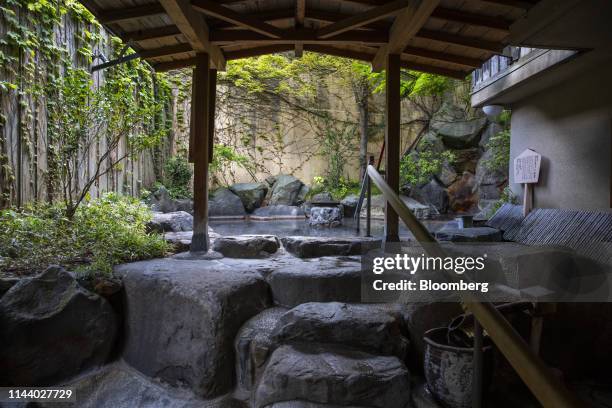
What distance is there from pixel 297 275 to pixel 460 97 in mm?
13207

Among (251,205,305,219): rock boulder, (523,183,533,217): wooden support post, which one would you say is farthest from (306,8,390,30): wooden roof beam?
(251,205,305,219): rock boulder

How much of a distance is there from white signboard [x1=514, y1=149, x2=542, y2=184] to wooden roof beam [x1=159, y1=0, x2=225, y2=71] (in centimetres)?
520

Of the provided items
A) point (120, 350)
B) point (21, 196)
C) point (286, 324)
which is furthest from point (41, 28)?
point (286, 324)

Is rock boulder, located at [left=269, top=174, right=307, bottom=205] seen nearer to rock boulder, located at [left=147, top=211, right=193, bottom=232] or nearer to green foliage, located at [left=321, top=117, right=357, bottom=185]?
green foliage, located at [left=321, top=117, right=357, bottom=185]

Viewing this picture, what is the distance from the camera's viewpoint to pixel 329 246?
4.19 m

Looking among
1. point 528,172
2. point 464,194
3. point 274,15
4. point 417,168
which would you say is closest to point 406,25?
point 274,15

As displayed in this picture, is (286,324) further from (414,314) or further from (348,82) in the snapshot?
(348,82)

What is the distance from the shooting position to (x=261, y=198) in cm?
1194

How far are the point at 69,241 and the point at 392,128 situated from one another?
3808 millimetres

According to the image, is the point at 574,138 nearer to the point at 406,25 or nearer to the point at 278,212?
the point at 406,25

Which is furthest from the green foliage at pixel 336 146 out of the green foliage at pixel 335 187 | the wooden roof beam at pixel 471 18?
the wooden roof beam at pixel 471 18

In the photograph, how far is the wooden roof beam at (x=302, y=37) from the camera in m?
4.11

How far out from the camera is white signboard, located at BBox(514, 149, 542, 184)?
6086 millimetres

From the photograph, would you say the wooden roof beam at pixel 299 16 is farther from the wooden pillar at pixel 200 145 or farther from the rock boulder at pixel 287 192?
the rock boulder at pixel 287 192
